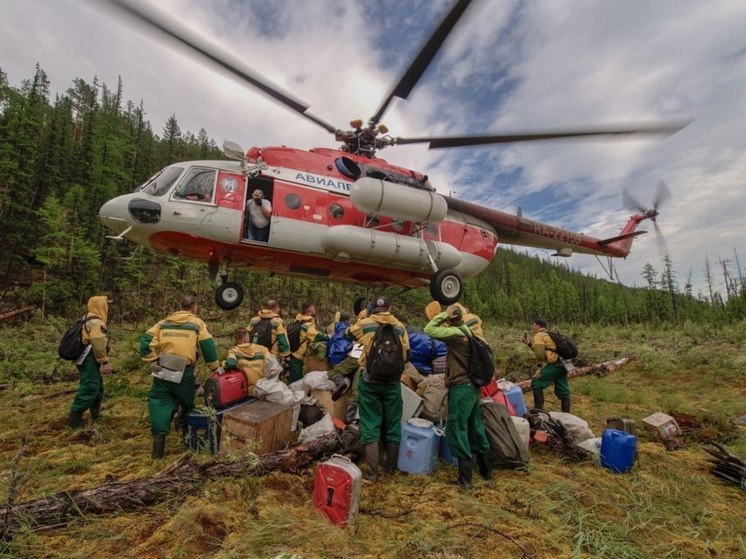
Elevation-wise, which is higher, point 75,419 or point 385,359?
point 385,359

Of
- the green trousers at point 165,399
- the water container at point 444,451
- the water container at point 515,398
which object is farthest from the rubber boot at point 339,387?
the water container at point 515,398

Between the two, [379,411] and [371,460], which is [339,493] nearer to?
[371,460]

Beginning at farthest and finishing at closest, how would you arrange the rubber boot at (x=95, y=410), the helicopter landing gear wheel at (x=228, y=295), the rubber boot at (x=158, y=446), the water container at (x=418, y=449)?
the helicopter landing gear wheel at (x=228, y=295) < the rubber boot at (x=95, y=410) < the rubber boot at (x=158, y=446) < the water container at (x=418, y=449)

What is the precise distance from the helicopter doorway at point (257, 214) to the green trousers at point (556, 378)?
5.64 meters

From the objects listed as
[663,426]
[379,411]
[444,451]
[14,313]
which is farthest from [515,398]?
[14,313]

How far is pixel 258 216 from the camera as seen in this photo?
7188mm

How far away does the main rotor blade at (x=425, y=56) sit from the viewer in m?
4.61

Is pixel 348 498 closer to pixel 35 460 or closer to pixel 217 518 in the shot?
pixel 217 518

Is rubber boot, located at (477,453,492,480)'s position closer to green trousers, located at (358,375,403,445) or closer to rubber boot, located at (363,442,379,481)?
green trousers, located at (358,375,403,445)

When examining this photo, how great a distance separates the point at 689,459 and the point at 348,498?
462 cm

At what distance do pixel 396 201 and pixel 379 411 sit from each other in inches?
172

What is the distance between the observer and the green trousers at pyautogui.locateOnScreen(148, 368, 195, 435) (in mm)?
4277

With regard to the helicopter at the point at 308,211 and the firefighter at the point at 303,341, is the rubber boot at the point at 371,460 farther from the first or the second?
the helicopter at the point at 308,211

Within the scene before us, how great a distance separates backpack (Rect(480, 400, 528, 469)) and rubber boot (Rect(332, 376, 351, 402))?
205cm
